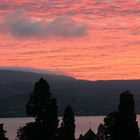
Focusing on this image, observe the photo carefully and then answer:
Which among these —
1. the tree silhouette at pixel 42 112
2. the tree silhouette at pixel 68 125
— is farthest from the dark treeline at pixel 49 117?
the tree silhouette at pixel 68 125

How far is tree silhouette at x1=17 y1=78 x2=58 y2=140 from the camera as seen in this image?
147ft

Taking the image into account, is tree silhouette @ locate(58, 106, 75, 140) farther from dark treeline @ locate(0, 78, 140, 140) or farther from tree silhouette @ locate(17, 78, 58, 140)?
tree silhouette @ locate(17, 78, 58, 140)

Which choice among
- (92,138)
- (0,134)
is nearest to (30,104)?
(0,134)

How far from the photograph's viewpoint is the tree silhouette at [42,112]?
44.8 m

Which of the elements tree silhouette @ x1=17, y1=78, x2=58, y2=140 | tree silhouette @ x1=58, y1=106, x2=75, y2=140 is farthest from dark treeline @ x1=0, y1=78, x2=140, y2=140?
tree silhouette @ x1=58, y1=106, x2=75, y2=140

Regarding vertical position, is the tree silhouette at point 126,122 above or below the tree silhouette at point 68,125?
below

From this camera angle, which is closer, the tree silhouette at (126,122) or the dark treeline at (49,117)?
the dark treeline at (49,117)

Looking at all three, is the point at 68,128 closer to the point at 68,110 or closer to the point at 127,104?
the point at 68,110

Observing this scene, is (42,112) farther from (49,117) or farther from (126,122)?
(126,122)

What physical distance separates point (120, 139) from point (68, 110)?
13294 millimetres

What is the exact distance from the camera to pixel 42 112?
44.9m

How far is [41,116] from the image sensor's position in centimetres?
4506

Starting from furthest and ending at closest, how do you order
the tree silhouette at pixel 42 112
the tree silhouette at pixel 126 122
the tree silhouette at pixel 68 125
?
the tree silhouette at pixel 68 125
the tree silhouette at pixel 126 122
the tree silhouette at pixel 42 112

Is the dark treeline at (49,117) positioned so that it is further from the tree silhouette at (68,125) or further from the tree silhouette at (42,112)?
the tree silhouette at (68,125)
